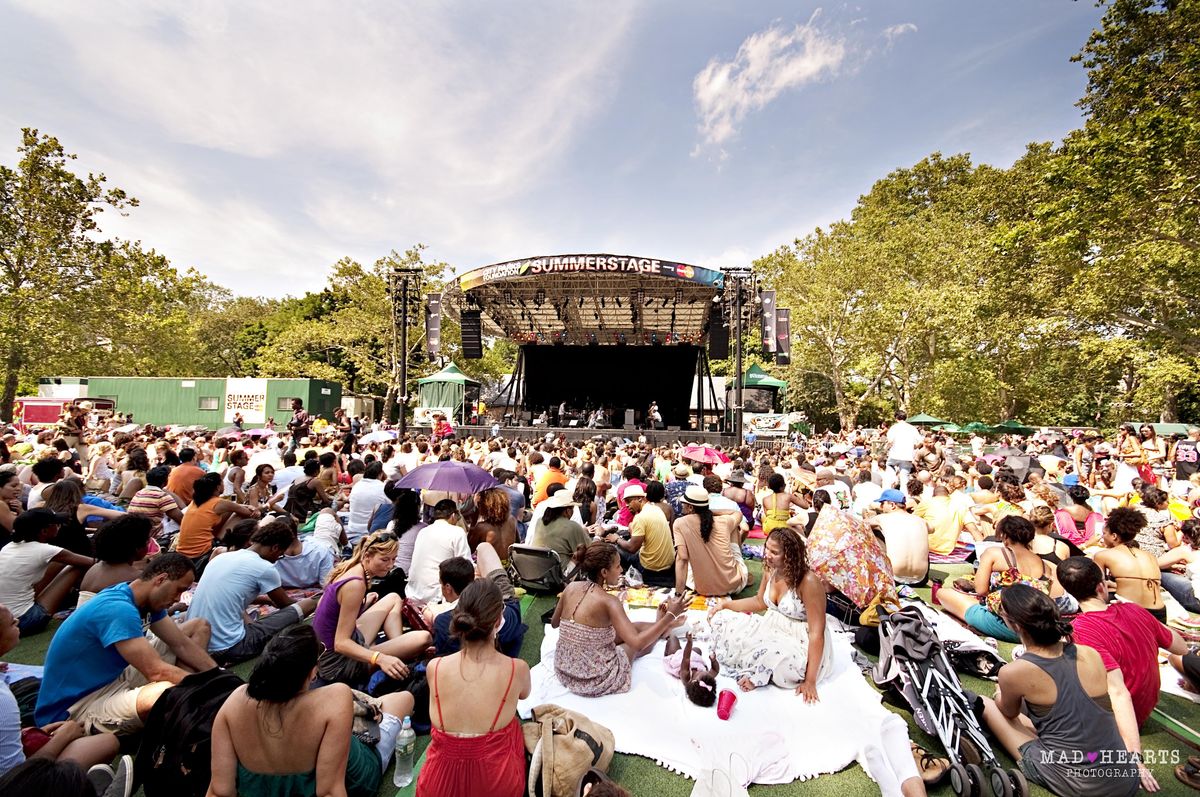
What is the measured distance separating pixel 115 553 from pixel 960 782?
4162 millimetres

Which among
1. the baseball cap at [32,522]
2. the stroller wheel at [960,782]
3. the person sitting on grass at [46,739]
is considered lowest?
the stroller wheel at [960,782]

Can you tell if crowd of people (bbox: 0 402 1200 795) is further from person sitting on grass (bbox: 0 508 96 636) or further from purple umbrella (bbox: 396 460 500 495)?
purple umbrella (bbox: 396 460 500 495)

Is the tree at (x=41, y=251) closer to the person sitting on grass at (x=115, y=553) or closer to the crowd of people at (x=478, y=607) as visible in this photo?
the crowd of people at (x=478, y=607)

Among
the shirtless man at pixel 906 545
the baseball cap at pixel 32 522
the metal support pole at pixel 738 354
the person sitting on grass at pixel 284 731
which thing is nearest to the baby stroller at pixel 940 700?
the shirtless man at pixel 906 545

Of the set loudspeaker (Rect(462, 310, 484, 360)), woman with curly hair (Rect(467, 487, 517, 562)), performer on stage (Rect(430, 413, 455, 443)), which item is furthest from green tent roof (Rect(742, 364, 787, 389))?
woman with curly hair (Rect(467, 487, 517, 562))

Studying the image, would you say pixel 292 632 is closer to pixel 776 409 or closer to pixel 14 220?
pixel 14 220

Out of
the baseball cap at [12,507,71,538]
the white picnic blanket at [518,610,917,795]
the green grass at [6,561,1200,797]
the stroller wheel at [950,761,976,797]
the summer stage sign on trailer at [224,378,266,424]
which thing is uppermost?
the summer stage sign on trailer at [224,378,266,424]

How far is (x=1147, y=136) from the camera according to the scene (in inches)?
364

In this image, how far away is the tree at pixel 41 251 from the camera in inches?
617

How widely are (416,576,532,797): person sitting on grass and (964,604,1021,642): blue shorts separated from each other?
11.7 feet

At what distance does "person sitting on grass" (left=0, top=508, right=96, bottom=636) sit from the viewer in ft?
10.8

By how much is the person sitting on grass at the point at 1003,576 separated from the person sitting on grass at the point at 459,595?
10.9 feet

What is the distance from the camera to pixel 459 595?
2512 millimetres

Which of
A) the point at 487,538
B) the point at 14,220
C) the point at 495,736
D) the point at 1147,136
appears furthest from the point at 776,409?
the point at 14,220
